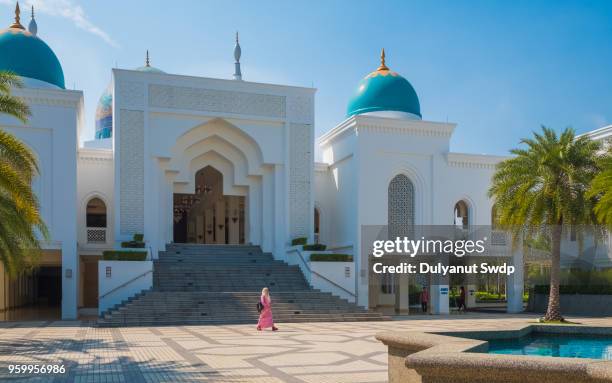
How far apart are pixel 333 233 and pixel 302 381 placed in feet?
63.0

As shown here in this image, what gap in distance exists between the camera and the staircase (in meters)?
19.0

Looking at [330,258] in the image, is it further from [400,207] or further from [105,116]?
[105,116]

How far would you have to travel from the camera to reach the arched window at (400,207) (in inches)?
1040

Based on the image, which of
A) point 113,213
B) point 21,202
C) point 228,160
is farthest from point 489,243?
point 21,202

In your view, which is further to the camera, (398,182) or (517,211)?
(398,182)

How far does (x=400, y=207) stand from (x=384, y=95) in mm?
4874

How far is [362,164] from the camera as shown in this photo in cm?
2558

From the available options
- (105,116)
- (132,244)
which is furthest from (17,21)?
(132,244)

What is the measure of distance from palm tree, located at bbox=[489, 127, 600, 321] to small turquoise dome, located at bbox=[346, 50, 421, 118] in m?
9.02

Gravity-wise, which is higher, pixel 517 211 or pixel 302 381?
pixel 517 211

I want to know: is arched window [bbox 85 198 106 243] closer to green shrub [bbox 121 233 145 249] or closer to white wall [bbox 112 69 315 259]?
white wall [bbox 112 69 315 259]

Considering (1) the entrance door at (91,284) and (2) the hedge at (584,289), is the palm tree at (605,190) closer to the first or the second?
(2) the hedge at (584,289)

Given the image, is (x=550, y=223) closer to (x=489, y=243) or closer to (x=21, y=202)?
(x=489, y=243)

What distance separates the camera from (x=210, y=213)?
34.6m
